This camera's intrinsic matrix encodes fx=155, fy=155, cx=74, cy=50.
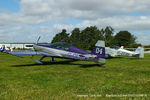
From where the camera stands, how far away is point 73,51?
1253cm

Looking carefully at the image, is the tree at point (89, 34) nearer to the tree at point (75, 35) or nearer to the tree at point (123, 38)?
the tree at point (75, 35)

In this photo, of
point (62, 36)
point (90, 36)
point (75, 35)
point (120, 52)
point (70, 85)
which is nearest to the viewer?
point (70, 85)

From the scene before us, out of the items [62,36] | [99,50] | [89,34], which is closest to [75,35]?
[62,36]

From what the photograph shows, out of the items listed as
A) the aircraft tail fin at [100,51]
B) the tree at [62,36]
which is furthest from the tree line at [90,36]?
the aircraft tail fin at [100,51]

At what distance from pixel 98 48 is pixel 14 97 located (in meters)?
7.46

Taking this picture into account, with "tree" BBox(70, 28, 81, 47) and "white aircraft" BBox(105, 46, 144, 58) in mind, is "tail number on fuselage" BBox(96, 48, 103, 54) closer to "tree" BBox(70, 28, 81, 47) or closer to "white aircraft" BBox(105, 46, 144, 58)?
"white aircraft" BBox(105, 46, 144, 58)

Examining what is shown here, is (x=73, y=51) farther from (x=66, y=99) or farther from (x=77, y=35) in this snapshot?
(x=77, y=35)

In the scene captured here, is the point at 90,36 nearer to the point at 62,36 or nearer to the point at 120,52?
the point at 62,36

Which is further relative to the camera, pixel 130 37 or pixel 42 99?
pixel 130 37

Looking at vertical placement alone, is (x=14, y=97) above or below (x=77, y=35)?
below

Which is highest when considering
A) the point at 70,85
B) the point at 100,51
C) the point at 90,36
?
the point at 90,36

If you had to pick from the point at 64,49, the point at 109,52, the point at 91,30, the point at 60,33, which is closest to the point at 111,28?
the point at 91,30

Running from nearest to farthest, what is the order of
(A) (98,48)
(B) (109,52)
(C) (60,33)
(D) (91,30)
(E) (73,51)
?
(A) (98,48) < (E) (73,51) < (B) (109,52) < (D) (91,30) < (C) (60,33)

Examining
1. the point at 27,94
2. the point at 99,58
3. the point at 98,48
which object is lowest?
the point at 27,94
